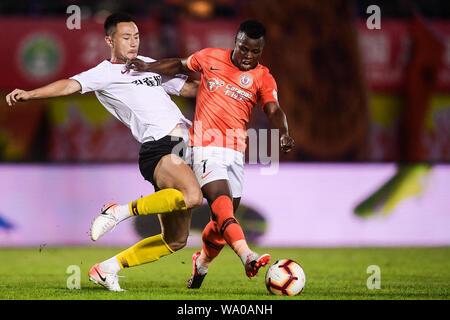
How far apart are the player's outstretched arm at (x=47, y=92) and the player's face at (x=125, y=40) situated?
0.48 meters

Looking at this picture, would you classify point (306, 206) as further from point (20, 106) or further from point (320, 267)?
point (20, 106)

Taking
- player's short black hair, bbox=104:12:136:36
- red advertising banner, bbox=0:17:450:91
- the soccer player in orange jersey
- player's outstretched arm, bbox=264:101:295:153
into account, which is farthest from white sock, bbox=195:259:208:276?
red advertising banner, bbox=0:17:450:91

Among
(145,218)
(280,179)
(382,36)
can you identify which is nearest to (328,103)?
(382,36)

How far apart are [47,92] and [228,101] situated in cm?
130

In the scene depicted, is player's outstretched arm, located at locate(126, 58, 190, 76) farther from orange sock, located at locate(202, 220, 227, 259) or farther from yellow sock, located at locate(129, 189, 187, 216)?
orange sock, located at locate(202, 220, 227, 259)

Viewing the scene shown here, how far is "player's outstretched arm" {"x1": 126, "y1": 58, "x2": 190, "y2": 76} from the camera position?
230 inches

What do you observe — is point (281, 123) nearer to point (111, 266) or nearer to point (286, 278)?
point (286, 278)

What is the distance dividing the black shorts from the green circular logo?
7.22 metres

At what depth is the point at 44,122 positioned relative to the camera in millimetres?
12672

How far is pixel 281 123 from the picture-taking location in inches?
216

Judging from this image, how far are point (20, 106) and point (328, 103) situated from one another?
4855 mm

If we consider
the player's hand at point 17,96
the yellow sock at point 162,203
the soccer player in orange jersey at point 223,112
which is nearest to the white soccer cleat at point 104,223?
the yellow sock at point 162,203
